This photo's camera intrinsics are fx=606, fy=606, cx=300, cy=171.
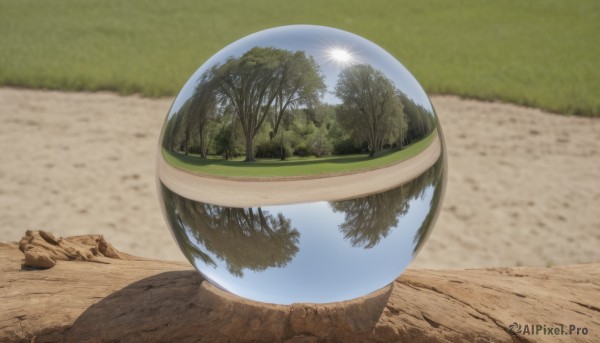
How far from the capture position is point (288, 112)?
2.37 m

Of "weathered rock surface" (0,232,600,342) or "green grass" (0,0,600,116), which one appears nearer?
"weathered rock surface" (0,232,600,342)

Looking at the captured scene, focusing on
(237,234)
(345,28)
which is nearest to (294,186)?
(237,234)

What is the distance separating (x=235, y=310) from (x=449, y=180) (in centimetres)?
612

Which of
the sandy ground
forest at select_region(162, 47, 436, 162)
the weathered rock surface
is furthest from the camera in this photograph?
the sandy ground

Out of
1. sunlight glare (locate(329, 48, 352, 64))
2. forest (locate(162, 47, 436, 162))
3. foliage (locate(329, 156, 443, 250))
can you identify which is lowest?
foliage (locate(329, 156, 443, 250))

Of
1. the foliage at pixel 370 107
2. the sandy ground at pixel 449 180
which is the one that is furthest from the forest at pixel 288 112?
the sandy ground at pixel 449 180

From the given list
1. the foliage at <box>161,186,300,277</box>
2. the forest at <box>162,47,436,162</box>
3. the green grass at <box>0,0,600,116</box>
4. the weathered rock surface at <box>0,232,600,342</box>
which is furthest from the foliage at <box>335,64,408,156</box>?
the green grass at <box>0,0,600,116</box>

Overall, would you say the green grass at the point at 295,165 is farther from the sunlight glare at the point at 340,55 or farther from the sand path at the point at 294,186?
the sunlight glare at the point at 340,55

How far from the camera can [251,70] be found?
98.2 inches

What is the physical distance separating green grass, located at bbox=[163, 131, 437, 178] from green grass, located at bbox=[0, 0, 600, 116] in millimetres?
9543

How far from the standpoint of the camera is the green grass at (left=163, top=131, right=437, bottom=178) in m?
2.39

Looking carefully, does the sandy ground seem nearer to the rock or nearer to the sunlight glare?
the rock

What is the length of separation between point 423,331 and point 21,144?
330 inches

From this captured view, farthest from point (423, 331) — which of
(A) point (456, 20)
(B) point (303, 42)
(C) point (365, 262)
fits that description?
(A) point (456, 20)
